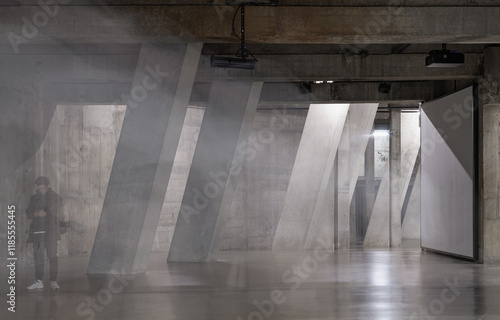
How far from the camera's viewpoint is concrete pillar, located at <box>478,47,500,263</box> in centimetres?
1588

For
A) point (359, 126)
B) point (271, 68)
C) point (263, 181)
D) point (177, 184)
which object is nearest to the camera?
point (271, 68)

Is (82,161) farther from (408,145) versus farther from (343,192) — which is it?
(408,145)

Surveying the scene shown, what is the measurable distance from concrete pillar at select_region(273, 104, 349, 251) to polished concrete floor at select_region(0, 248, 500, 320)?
7.47m

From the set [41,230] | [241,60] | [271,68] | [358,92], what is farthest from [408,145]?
[41,230]

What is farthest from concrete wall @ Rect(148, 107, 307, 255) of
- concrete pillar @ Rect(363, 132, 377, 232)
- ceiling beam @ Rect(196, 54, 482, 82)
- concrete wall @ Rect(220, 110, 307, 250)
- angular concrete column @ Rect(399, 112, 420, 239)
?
ceiling beam @ Rect(196, 54, 482, 82)

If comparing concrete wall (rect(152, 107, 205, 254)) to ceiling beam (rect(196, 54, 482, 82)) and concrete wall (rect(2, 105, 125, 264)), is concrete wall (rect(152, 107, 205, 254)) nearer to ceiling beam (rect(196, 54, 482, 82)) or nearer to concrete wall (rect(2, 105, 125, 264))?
concrete wall (rect(2, 105, 125, 264))

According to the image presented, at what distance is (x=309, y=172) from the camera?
77.3ft

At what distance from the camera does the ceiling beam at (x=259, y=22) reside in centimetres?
1112

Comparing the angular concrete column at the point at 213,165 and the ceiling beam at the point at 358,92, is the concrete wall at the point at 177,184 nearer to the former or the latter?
the ceiling beam at the point at 358,92

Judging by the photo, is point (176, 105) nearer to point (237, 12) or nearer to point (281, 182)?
point (237, 12)

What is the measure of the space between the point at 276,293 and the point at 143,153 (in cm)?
430

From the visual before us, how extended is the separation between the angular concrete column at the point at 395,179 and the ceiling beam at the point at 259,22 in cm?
1724

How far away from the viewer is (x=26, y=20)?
1095 centimetres

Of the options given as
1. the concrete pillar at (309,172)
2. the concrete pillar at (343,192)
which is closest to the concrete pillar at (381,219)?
the concrete pillar at (343,192)
